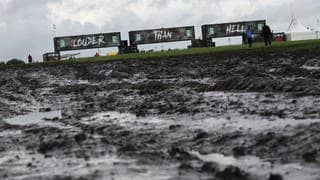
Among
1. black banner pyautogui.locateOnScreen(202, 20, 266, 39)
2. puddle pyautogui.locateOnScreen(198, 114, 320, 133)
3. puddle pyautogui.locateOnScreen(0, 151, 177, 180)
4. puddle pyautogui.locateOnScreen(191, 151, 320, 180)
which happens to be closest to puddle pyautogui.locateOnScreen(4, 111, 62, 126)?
puddle pyautogui.locateOnScreen(198, 114, 320, 133)

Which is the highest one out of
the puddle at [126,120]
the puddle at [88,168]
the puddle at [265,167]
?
the puddle at [265,167]

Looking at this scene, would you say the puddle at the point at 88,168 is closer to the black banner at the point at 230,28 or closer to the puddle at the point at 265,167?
the puddle at the point at 265,167

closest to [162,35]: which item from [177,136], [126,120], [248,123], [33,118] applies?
[33,118]

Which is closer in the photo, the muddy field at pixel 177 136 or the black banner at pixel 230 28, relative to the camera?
the muddy field at pixel 177 136

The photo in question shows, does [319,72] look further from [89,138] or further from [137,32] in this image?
[137,32]

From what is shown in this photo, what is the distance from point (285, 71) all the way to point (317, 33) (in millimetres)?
66158

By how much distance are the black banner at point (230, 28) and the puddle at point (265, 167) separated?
266 ft

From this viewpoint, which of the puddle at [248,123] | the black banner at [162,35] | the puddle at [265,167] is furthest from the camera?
the black banner at [162,35]

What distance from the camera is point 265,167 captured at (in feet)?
26.0

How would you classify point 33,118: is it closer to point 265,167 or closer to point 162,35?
point 265,167

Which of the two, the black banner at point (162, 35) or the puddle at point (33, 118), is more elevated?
the black banner at point (162, 35)

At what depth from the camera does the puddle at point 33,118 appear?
51.7 ft

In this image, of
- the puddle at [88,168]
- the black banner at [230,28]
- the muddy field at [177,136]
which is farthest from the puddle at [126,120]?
the black banner at [230,28]

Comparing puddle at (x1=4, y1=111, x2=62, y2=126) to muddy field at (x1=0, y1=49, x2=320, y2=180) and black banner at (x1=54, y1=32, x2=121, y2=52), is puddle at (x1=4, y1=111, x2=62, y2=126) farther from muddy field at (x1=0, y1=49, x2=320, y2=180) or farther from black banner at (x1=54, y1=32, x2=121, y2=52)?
black banner at (x1=54, y1=32, x2=121, y2=52)
